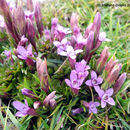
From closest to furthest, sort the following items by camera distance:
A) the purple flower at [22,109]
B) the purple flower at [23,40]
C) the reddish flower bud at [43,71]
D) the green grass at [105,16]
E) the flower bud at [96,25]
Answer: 1. the reddish flower bud at [43,71]
2. the purple flower at [22,109]
3. the flower bud at [96,25]
4. the purple flower at [23,40]
5. the green grass at [105,16]

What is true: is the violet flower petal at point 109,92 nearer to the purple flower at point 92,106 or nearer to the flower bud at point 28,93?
the purple flower at point 92,106

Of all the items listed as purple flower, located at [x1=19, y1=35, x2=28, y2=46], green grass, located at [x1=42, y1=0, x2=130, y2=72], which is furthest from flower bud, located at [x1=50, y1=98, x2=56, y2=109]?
green grass, located at [x1=42, y1=0, x2=130, y2=72]

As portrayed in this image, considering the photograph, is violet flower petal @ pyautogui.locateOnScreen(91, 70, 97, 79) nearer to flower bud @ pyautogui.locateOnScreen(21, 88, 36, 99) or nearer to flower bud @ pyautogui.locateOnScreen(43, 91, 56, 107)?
flower bud @ pyautogui.locateOnScreen(43, 91, 56, 107)

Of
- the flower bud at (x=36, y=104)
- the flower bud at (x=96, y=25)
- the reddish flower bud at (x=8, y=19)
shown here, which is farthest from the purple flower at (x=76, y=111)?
the reddish flower bud at (x=8, y=19)

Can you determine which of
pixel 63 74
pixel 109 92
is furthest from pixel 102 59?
pixel 63 74

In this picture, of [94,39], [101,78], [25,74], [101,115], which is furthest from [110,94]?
[25,74]

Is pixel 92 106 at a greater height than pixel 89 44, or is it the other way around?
pixel 89 44

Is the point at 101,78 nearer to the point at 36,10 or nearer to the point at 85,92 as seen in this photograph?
A: the point at 85,92

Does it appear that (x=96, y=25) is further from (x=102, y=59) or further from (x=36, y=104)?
(x=36, y=104)
